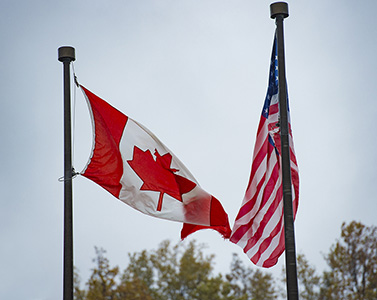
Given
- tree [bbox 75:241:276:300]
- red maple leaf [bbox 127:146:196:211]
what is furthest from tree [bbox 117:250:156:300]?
red maple leaf [bbox 127:146:196:211]

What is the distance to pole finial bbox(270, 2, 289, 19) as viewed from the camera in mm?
7238

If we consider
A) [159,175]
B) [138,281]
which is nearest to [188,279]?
[138,281]

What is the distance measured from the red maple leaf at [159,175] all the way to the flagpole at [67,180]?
84cm

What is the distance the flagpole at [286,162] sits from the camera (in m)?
6.41

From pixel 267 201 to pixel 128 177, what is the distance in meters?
1.73

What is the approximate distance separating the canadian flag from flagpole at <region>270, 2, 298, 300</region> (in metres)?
1.78

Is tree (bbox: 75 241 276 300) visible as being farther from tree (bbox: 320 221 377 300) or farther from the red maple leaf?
the red maple leaf

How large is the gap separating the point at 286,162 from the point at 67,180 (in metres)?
2.54

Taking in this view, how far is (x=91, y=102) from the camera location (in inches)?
325

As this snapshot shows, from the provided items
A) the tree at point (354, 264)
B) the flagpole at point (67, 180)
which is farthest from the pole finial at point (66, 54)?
the tree at point (354, 264)

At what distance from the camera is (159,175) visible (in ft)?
27.7

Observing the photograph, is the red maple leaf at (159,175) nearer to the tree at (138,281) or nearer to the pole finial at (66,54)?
the pole finial at (66,54)

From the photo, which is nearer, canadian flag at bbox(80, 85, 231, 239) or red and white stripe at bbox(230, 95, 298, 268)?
red and white stripe at bbox(230, 95, 298, 268)

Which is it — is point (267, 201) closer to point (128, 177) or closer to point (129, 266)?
point (128, 177)
